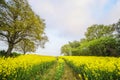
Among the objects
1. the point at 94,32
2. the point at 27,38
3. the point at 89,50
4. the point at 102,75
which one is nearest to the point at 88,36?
the point at 94,32

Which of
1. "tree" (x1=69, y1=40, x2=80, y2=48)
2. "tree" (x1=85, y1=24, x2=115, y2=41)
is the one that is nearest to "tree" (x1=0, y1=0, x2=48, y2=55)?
"tree" (x1=85, y1=24, x2=115, y2=41)

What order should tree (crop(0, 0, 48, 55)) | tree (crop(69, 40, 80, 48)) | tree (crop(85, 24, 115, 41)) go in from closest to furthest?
tree (crop(0, 0, 48, 55)), tree (crop(85, 24, 115, 41)), tree (crop(69, 40, 80, 48))

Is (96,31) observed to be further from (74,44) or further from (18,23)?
(18,23)

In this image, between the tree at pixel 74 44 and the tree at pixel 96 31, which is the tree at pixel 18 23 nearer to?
the tree at pixel 96 31

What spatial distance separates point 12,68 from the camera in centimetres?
999

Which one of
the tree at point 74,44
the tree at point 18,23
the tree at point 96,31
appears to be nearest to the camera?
the tree at point 18,23

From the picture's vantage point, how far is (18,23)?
99.0 ft

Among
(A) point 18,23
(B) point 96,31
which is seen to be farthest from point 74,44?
(A) point 18,23

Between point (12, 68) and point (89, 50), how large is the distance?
140 ft

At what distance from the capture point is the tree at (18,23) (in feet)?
99.7

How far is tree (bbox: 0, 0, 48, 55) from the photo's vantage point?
3038 cm

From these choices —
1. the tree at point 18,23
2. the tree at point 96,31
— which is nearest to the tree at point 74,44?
the tree at point 96,31

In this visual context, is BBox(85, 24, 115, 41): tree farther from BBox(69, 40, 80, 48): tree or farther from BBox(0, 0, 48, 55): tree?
BBox(0, 0, 48, 55): tree

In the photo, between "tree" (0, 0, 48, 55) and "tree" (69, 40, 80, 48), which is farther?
"tree" (69, 40, 80, 48)
